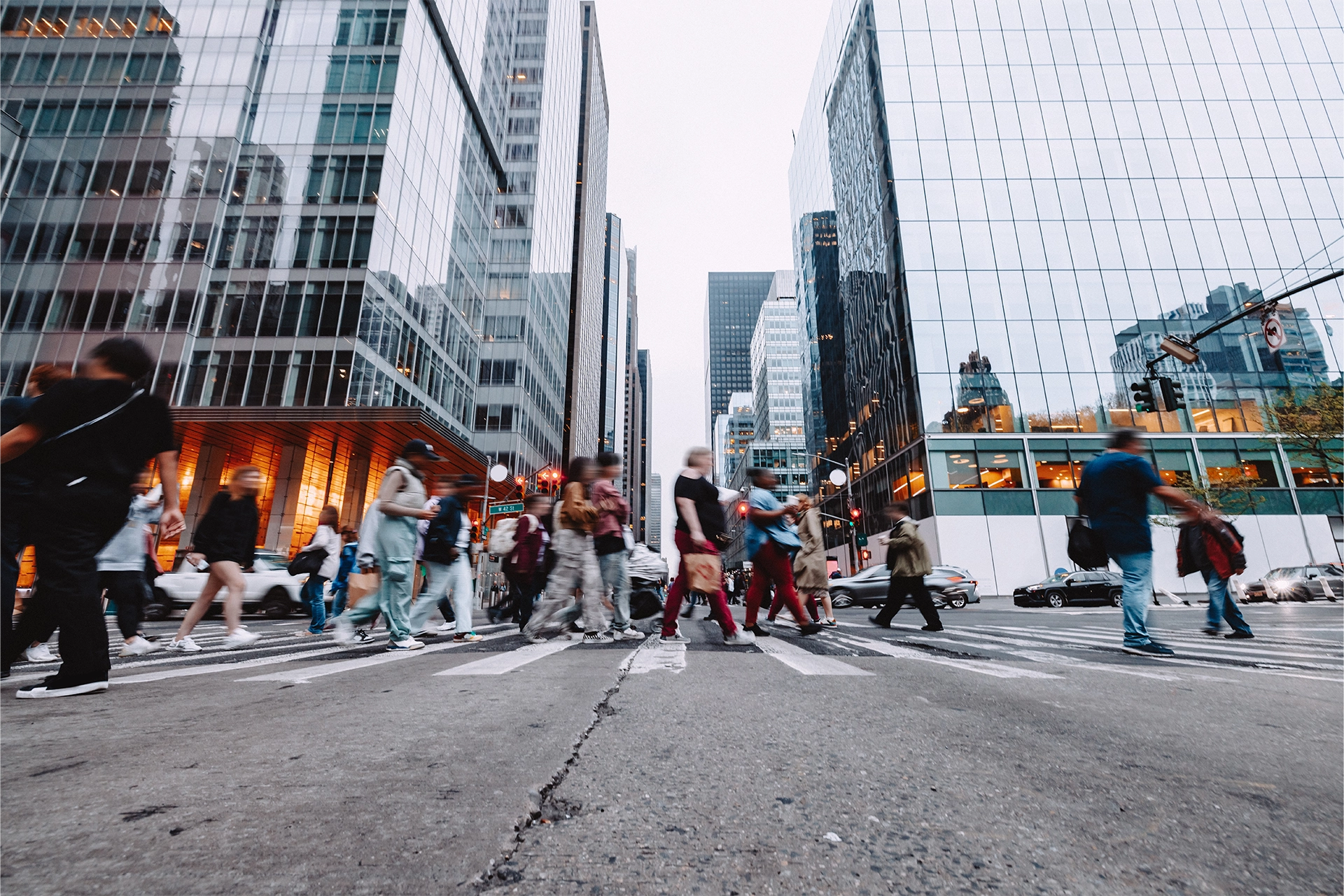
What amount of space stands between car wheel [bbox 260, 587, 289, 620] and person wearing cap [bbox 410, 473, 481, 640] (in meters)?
9.53

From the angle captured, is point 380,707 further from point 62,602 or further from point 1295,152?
point 1295,152

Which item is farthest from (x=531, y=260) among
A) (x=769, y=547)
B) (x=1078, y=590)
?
(x=769, y=547)

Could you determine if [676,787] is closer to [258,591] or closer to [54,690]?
[54,690]

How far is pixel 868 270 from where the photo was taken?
133ft

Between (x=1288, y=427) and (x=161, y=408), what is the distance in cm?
3246

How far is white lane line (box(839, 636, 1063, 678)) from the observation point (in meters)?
3.50

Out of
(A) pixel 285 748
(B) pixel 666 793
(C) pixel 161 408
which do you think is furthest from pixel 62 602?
(B) pixel 666 793

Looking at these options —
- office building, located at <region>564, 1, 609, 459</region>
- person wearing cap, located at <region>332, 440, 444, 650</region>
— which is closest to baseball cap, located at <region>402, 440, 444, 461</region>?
person wearing cap, located at <region>332, 440, 444, 650</region>

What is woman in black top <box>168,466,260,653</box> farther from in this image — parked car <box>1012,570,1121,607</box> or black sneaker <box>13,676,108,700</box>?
parked car <box>1012,570,1121,607</box>

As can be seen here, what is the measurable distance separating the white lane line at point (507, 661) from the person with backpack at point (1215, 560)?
6.07 m

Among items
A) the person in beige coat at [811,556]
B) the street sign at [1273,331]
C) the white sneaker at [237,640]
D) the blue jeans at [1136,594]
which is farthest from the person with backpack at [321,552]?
the street sign at [1273,331]

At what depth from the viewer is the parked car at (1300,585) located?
18.8 m

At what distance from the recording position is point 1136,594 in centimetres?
504

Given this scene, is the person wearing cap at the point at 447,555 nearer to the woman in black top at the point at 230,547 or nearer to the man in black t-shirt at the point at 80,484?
the woman in black top at the point at 230,547
